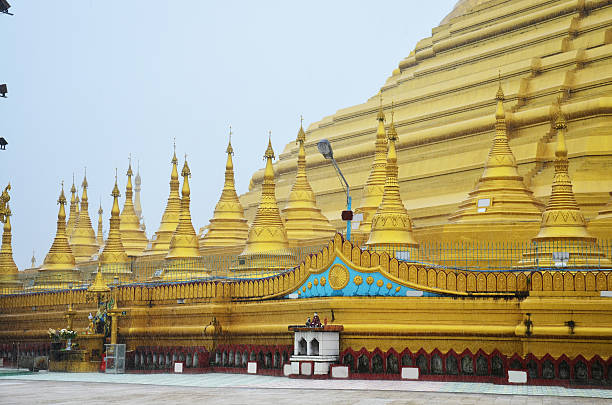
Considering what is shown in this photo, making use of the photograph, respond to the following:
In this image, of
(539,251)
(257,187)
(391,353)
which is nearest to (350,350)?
(391,353)

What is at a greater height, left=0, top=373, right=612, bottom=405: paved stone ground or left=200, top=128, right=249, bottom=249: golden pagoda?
left=200, top=128, right=249, bottom=249: golden pagoda

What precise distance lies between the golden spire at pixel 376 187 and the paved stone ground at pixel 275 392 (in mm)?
9868

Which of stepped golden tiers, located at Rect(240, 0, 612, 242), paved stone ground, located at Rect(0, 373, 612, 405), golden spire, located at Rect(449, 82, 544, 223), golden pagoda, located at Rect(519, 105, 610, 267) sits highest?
stepped golden tiers, located at Rect(240, 0, 612, 242)

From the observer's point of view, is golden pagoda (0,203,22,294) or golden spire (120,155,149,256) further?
golden spire (120,155,149,256)

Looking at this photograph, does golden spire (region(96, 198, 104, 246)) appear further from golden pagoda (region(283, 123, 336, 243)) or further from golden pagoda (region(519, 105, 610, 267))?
golden pagoda (region(519, 105, 610, 267))

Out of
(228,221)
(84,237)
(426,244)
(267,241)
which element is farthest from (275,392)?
(84,237)

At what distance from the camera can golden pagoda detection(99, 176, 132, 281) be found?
136ft

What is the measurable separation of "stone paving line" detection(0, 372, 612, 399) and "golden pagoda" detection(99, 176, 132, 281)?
37.4 feet

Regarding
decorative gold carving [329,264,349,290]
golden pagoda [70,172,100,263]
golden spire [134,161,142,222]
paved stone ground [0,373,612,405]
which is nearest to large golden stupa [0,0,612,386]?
decorative gold carving [329,264,349,290]

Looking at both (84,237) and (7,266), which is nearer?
(7,266)

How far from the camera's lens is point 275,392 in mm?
21672

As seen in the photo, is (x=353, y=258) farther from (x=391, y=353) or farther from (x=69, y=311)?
(x=69, y=311)

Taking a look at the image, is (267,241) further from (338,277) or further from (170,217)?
(170,217)

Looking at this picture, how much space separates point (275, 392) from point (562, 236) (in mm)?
9729
